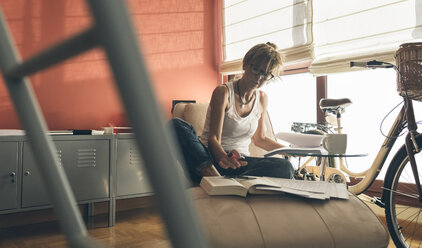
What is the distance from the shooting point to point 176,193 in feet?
0.74

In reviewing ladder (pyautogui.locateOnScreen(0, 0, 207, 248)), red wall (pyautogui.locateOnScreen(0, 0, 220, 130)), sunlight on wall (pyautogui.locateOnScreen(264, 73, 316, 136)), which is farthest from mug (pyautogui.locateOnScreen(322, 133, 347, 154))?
ladder (pyautogui.locateOnScreen(0, 0, 207, 248))

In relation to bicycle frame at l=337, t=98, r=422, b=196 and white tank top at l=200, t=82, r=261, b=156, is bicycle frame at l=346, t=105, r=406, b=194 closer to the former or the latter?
bicycle frame at l=337, t=98, r=422, b=196

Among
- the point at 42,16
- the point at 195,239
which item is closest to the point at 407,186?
the point at 195,239

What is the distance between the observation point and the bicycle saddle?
79.0 inches

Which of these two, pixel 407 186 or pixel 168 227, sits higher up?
pixel 168 227

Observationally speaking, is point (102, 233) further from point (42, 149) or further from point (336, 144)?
point (42, 149)

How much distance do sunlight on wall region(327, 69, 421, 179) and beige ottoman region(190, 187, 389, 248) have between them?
59.4 inches

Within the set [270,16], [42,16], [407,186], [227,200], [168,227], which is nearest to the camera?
[168,227]

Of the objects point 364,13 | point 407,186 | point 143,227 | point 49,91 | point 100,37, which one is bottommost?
point 143,227

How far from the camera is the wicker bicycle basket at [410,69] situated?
1612 millimetres

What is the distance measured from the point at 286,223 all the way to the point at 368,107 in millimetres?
1849

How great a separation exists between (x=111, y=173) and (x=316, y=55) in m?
1.83

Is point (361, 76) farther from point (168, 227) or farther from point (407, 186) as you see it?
point (168, 227)

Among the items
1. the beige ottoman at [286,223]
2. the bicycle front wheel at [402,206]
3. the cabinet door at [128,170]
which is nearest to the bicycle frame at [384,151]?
the bicycle front wheel at [402,206]
